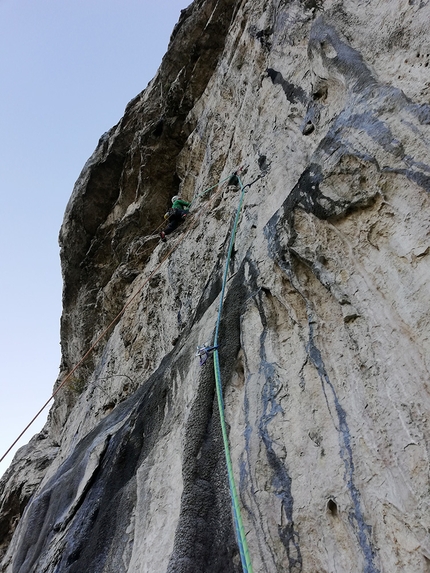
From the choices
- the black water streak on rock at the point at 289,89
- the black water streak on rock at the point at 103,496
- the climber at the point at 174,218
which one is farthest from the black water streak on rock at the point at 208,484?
the climber at the point at 174,218

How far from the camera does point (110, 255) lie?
37.4 feet

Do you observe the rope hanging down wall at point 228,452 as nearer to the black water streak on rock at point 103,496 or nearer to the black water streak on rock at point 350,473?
the black water streak on rock at point 350,473

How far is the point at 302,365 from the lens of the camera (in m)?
3.32

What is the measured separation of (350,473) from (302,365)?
0.83 m

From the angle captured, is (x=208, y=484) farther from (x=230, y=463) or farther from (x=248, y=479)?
(x=230, y=463)

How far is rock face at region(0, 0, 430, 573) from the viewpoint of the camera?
2.63 m

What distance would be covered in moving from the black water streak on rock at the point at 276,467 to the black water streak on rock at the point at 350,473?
360mm

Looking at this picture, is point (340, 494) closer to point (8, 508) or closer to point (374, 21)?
point (374, 21)

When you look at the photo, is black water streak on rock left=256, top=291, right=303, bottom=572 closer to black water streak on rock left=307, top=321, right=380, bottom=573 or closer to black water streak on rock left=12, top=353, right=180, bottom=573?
black water streak on rock left=307, top=321, right=380, bottom=573

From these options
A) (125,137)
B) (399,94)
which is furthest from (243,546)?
(125,137)

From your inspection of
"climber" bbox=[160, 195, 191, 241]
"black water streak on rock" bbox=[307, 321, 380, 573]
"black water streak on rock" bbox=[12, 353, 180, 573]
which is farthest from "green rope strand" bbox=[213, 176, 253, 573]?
"climber" bbox=[160, 195, 191, 241]

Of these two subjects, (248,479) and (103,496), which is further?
(103,496)

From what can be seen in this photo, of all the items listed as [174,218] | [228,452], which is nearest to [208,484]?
[228,452]

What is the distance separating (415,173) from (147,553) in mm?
2973
